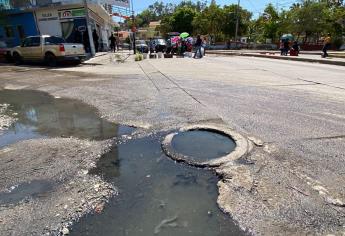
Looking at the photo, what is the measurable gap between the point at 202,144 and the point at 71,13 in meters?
23.7

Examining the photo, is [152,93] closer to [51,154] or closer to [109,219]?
[51,154]

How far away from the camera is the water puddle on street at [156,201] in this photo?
2.95 m

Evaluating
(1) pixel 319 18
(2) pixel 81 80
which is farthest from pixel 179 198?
(1) pixel 319 18

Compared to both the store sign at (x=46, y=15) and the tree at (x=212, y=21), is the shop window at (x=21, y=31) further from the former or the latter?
the tree at (x=212, y=21)

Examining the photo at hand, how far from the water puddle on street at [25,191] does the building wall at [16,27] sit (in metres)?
26.2

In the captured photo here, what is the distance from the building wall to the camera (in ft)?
87.1

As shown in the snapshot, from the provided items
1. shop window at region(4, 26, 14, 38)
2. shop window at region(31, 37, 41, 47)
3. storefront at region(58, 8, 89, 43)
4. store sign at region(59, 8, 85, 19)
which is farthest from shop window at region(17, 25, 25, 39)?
shop window at region(31, 37, 41, 47)

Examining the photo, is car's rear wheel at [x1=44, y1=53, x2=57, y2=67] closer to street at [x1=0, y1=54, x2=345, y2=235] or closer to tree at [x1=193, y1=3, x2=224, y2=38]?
street at [x1=0, y1=54, x2=345, y2=235]

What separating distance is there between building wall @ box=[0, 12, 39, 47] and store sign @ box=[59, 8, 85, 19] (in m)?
2.89

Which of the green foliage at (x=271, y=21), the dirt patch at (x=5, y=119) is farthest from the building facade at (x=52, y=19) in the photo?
the green foliage at (x=271, y=21)

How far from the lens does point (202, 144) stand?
5008 millimetres

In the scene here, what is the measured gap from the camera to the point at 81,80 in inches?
479

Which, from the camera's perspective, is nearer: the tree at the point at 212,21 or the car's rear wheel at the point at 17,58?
the car's rear wheel at the point at 17,58

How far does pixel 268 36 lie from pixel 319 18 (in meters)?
12.8
